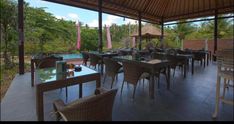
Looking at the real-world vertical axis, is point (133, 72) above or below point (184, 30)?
below

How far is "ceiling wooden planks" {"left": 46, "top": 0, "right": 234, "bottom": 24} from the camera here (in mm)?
7575

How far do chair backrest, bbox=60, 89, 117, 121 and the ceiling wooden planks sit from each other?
6.08m

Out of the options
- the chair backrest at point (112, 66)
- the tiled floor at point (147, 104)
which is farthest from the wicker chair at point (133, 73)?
the chair backrest at point (112, 66)

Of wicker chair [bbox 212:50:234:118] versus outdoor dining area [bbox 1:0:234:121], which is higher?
wicker chair [bbox 212:50:234:118]

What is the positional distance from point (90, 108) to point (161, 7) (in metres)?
9.48

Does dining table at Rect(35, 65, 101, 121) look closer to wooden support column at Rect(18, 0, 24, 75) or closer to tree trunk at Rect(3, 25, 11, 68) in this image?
wooden support column at Rect(18, 0, 24, 75)

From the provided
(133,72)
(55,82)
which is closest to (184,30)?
(133,72)

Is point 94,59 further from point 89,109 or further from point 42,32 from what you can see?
point 89,109

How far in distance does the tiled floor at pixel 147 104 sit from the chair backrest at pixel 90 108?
3.08 feet

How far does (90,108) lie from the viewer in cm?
137

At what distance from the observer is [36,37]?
6.00m

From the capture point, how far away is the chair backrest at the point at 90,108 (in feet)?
4.32

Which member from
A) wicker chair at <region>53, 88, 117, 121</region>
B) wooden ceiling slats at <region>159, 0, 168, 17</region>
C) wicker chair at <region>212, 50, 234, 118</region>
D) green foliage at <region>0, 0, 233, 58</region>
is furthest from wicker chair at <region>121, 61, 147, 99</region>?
wooden ceiling slats at <region>159, 0, 168, 17</region>

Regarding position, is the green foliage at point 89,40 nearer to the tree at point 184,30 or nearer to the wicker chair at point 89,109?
the wicker chair at point 89,109
